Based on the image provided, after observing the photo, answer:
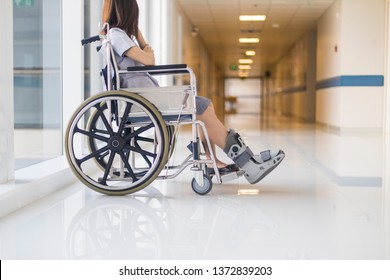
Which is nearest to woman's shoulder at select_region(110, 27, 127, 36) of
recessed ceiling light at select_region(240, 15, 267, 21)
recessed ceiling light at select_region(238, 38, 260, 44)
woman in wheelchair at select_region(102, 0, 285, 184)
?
woman in wheelchair at select_region(102, 0, 285, 184)

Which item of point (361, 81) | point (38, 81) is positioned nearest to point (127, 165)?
point (38, 81)

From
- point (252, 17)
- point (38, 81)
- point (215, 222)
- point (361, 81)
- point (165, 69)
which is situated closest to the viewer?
point (215, 222)

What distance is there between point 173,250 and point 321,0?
942 centimetres

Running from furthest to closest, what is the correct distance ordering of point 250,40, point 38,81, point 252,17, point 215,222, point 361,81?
point 250,40 < point 252,17 < point 361,81 < point 38,81 < point 215,222

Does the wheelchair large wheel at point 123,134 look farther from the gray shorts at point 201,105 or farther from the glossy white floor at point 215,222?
the gray shorts at point 201,105

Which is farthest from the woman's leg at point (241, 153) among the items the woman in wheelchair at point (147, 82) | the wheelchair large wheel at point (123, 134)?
the wheelchair large wheel at point (123, 134)

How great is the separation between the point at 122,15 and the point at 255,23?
1078 centimetres

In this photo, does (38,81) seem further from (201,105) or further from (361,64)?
(361,64)

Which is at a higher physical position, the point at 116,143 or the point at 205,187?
the point at 116,143

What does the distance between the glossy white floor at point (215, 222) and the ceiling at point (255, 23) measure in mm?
7603

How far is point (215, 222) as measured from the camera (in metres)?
2.54

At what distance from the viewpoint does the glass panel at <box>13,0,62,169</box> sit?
12.4 ft
